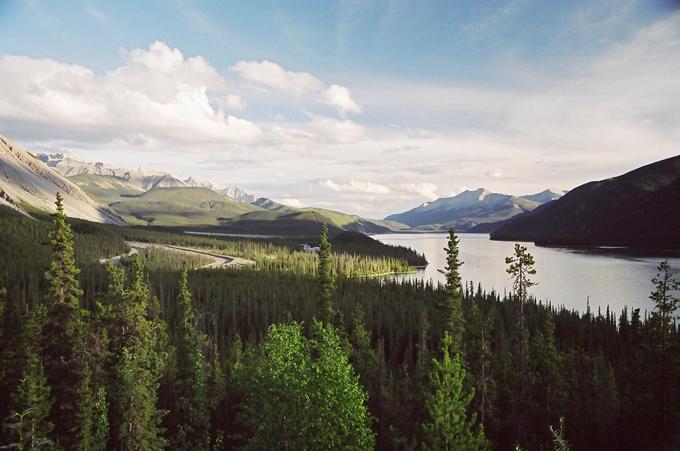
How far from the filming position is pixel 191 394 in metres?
52.3

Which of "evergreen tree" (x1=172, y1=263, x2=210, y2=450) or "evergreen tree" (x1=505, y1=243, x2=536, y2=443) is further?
"evergreen tree" (x1=505, y1=243, x2=536, y2=443)

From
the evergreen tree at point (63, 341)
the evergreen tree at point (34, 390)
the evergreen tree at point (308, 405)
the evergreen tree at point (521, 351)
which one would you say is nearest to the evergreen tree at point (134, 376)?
the evergreen tree at point (63, 341)

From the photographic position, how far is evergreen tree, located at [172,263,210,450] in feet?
138

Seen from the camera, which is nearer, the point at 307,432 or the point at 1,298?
the point at 307,432

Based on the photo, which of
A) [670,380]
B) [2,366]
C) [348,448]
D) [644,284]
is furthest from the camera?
[644,284]

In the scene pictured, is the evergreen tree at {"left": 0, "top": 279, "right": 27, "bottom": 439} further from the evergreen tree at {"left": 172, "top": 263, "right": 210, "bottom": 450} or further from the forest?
the evergreen tree at {"left": 172, "top": 263, "right": 210, "bottom": 450}

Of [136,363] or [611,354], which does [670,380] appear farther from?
[611,354]

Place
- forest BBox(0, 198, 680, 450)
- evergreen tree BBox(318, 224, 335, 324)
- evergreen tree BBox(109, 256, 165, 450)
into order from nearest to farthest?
1. forest BBox(0, 198, 680, 450)
2. evergreen tree BBox(109, 256, 165, 450)
3. evergreen tree BBox(318, 224, 335, 324)

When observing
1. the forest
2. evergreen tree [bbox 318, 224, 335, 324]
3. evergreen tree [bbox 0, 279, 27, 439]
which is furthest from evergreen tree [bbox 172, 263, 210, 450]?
evergreen tree [bbox 318, 224, 335, 324]

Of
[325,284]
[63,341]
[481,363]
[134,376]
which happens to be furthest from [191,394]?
[481,363]

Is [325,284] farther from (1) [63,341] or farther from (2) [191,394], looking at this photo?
(1) [63,341]

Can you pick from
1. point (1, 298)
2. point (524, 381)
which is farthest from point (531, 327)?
point (1, 298)

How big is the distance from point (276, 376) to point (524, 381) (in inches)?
1099

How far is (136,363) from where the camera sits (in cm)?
4069
